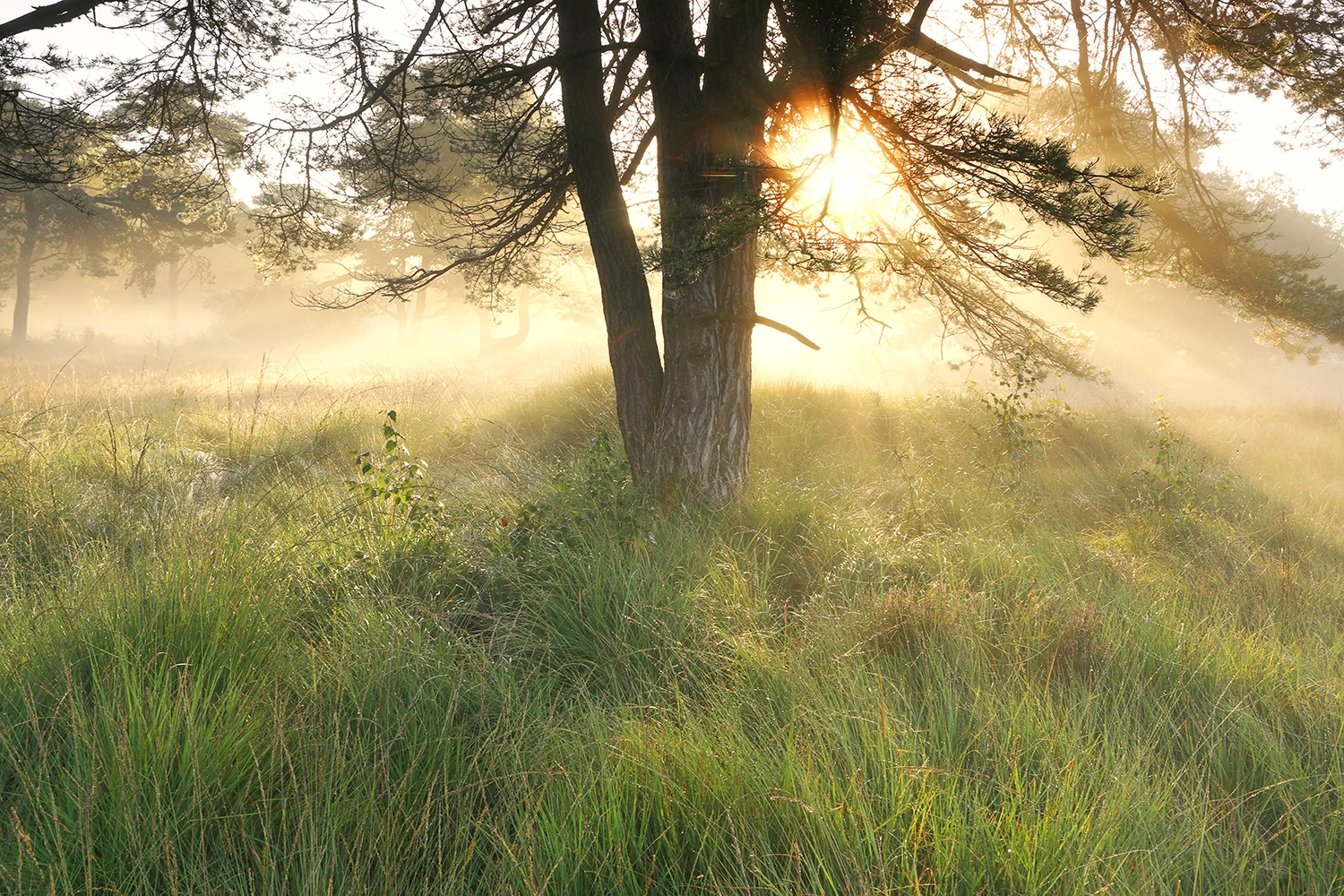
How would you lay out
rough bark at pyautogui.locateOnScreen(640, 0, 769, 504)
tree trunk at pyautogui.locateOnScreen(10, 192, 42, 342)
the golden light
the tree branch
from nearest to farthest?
the golden light < the tree branch < rough bark at pyautogui.locateOnScreen(640, 0, 769, 504) < tree trunk at pyautogui.locateOnScreen(10, 192, 42, 342)

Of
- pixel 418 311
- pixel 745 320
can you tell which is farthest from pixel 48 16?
pixel 418 311

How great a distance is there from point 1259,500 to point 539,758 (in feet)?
23.6

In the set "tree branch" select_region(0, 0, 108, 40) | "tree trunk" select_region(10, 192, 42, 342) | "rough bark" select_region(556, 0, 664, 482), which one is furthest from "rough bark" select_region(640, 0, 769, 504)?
"tree trunk" select_region(10, 192, 42, 342)

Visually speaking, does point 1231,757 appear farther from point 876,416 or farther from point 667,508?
point 876,416

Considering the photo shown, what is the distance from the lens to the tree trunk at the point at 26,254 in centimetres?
2209

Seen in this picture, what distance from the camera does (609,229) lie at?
4617mm

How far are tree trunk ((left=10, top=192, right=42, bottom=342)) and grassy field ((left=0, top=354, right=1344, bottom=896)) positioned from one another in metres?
24.6

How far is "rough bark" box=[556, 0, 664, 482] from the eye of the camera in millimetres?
4551

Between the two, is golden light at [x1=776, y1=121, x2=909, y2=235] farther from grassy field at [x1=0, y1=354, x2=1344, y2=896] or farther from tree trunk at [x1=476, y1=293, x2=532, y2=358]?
tree trunk at [x1=476, y1=293, x2=532, y2=358]

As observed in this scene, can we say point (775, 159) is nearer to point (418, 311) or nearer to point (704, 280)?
point (704, 280)

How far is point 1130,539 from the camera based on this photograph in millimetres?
4855

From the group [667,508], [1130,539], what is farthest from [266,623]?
[1130,539]

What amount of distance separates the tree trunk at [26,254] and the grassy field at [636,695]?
24.6 metres

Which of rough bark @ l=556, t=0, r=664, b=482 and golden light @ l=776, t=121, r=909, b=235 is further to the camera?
rough bark @ l=556, t=0, r=664, b=482
